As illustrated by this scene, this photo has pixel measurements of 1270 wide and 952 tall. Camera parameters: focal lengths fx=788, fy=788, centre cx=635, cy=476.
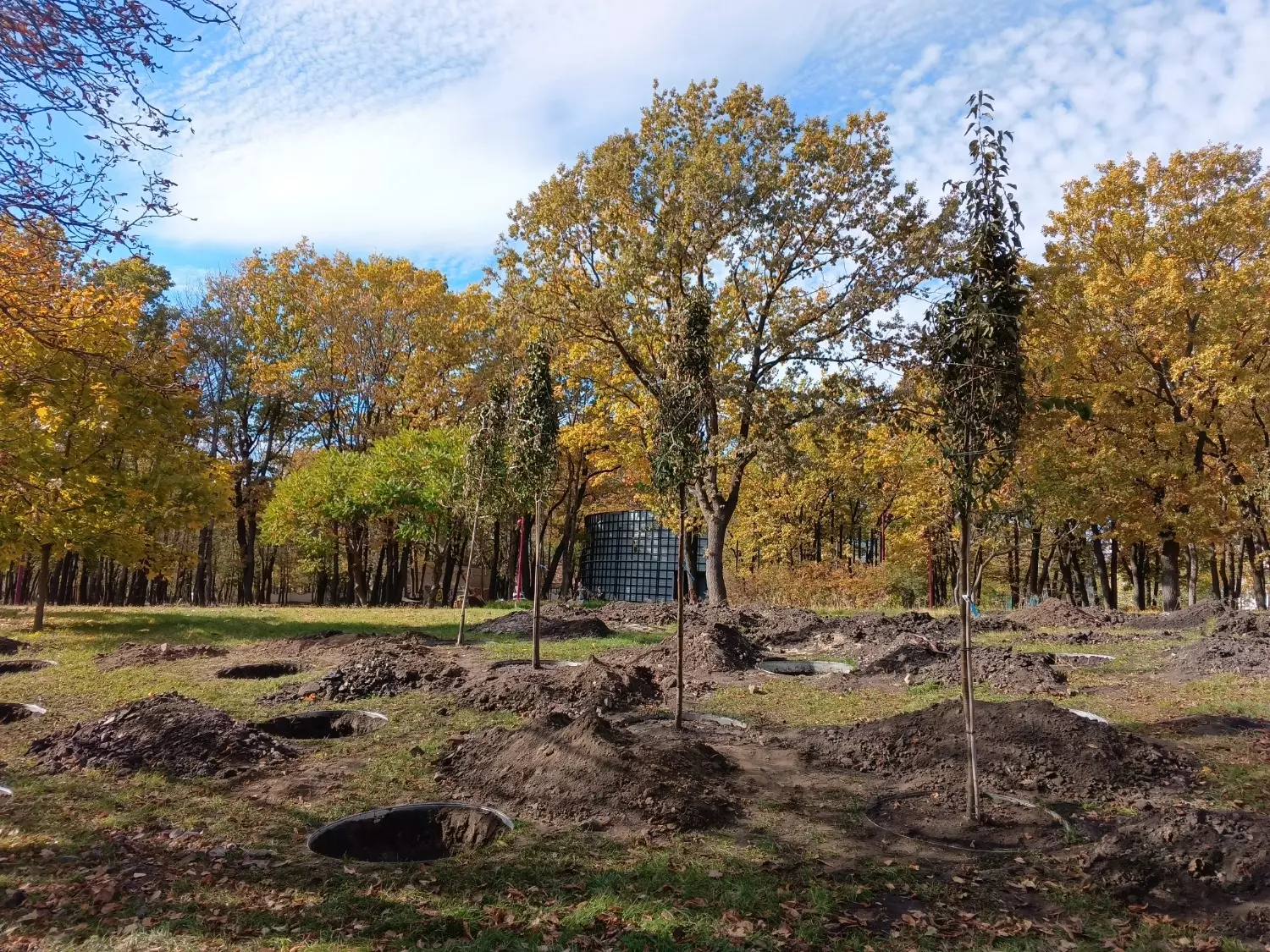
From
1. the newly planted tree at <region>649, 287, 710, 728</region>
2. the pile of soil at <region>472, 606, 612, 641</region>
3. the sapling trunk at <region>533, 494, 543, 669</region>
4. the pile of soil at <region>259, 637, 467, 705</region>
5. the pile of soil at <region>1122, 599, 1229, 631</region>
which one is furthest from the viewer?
the pile of soil at <region>1122, 599, 1229, 631</region>

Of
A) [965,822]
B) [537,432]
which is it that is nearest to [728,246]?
[537,432]

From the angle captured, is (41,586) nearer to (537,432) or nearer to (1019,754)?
(537,432)

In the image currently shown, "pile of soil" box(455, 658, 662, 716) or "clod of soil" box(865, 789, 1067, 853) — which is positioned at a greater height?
"pile of soil" box(455, 658, 662, 716)

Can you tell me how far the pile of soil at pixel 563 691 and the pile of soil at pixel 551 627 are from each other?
17.3ft

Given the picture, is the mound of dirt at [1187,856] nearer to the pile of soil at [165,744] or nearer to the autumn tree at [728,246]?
A: the pile of soil at [165,744]

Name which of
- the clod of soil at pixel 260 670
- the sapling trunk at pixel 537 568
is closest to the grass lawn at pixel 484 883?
the sapling trunk at pixel 537 568

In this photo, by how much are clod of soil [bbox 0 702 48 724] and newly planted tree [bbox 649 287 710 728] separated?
6.45m

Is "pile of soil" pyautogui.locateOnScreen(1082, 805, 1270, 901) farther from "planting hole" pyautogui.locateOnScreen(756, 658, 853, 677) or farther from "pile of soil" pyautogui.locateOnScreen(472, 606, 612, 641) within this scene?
"pile of soil" pyautogui.locateOnScreen(472, 606, 612, 641)

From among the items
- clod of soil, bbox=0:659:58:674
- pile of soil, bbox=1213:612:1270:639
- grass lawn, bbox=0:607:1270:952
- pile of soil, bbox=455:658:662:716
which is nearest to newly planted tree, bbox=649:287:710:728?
pile of soil, bbox=455:658:662:716

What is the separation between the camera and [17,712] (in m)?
7.97

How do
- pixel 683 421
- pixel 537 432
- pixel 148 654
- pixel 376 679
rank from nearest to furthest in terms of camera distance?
pixel 683 421 < pixel 376 679 < pixel 537 432 < pixel 148 654

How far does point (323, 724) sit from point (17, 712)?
3.11 metres

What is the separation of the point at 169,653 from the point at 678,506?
28.3ft

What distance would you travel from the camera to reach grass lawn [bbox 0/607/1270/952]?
3.60 metres
